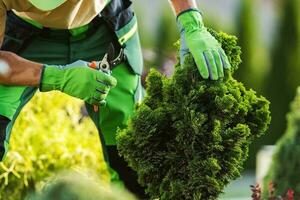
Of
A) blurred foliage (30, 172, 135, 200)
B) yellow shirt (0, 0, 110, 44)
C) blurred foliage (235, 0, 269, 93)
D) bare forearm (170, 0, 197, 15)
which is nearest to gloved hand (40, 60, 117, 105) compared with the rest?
yellow shirt (0, 0, 110, 44)

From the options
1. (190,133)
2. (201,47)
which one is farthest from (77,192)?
(201,47)

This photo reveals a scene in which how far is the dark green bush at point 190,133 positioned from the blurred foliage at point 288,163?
2.78ft

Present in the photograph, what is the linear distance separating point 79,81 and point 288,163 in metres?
1.15

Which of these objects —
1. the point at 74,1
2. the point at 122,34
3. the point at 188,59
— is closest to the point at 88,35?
the point at 122,34

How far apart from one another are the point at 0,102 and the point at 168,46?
6584 millimetres

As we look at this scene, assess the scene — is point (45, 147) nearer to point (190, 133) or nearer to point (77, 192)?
point (190, 133)

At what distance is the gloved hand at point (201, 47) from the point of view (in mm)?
4199

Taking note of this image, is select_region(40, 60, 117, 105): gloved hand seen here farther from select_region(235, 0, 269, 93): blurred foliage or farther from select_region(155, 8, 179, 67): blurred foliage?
select_region(155, 8, 179, 67): blurred foliage

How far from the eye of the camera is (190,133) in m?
4.14

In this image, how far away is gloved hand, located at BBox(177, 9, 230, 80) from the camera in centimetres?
420

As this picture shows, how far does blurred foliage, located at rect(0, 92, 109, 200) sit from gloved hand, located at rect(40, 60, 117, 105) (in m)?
1.42

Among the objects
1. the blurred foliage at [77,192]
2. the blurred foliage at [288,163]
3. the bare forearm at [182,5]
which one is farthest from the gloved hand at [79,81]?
the blurred foliage at [77,192]

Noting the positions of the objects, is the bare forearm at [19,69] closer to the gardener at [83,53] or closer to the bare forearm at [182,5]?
the gardener at [83,53]

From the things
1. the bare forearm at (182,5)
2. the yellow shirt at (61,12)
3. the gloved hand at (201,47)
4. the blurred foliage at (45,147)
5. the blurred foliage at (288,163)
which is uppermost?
the bare forearm at (182,5)
